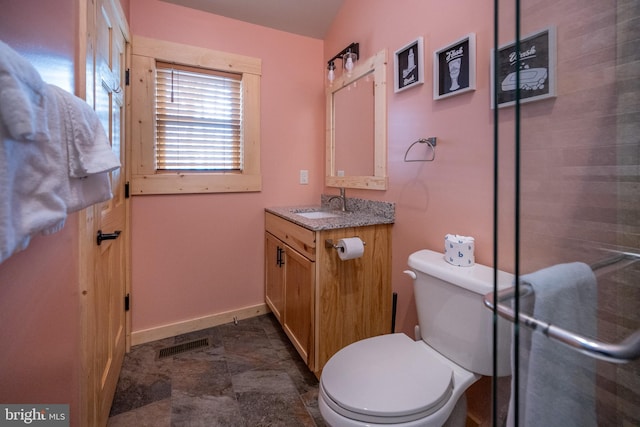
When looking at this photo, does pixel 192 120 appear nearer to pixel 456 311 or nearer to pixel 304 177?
pixel 304 177

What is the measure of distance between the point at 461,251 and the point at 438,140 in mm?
564

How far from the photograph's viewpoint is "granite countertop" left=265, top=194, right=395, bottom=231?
1.55m

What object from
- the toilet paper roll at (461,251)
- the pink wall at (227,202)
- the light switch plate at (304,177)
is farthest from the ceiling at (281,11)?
the toilet paper roll at (461,251)

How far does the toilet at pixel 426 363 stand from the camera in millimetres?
906

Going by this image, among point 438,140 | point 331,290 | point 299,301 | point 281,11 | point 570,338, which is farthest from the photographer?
point 281,11

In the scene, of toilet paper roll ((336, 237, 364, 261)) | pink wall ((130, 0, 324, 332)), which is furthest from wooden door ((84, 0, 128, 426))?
toilet paper roll ((336, 237, 364, 261))

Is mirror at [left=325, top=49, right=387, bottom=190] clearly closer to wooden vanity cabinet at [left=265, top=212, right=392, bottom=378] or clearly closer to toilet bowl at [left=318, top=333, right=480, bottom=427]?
wooden vanity cabinet at [left=265, top=212, right=392, bottom=378]

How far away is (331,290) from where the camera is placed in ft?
5.08

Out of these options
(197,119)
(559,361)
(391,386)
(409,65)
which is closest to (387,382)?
(391,386)

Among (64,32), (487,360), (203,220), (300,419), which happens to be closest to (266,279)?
(203,220)

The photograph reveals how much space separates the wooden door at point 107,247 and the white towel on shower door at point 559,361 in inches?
52.2

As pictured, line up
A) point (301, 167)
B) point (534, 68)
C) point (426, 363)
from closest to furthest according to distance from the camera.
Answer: point (534, 68) < point (426, 363) < point (301, 167)

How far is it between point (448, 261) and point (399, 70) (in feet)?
3.65

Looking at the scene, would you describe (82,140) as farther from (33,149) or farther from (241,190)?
(241,190)
